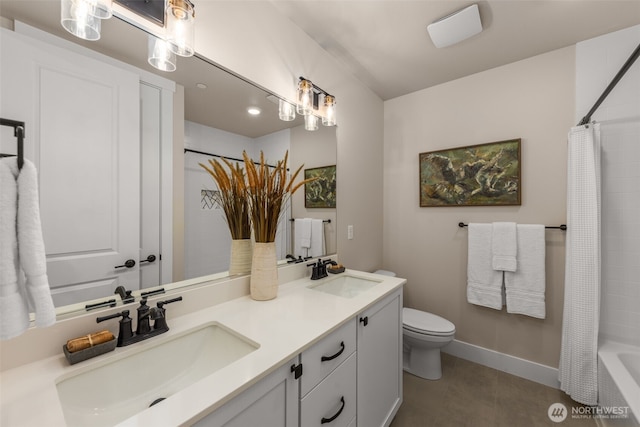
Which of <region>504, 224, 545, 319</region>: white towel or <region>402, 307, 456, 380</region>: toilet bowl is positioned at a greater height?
<region>504, 224, 545, 319</region>: white towel

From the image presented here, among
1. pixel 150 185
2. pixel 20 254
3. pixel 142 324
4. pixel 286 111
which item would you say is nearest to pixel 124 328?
pixel 142 324

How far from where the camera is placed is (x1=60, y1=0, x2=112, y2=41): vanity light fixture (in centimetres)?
77

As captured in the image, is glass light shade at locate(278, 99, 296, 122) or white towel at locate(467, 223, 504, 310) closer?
glass light shade at locate(278, 99, 296, 122)

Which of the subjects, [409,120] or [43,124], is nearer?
[43,124]

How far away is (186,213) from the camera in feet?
3.62

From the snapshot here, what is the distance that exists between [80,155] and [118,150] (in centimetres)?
10

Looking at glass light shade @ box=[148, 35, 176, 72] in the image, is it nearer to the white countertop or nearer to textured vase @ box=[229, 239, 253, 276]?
textured vase @ box=[229, 239, 253, 276]

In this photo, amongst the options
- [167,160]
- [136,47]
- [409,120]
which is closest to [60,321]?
[167,160]

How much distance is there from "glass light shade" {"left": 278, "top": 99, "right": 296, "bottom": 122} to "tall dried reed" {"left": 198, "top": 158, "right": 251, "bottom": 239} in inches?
18.7

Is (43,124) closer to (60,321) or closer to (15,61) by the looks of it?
(15,61)

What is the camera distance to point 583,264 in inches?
62.8

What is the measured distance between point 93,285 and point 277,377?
70 cm

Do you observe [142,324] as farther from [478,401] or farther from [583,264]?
[583,264]

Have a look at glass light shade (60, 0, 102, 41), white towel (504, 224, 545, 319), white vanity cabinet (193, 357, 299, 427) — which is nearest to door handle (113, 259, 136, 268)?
white vanity cabinet (193, 357, 299, 427)
